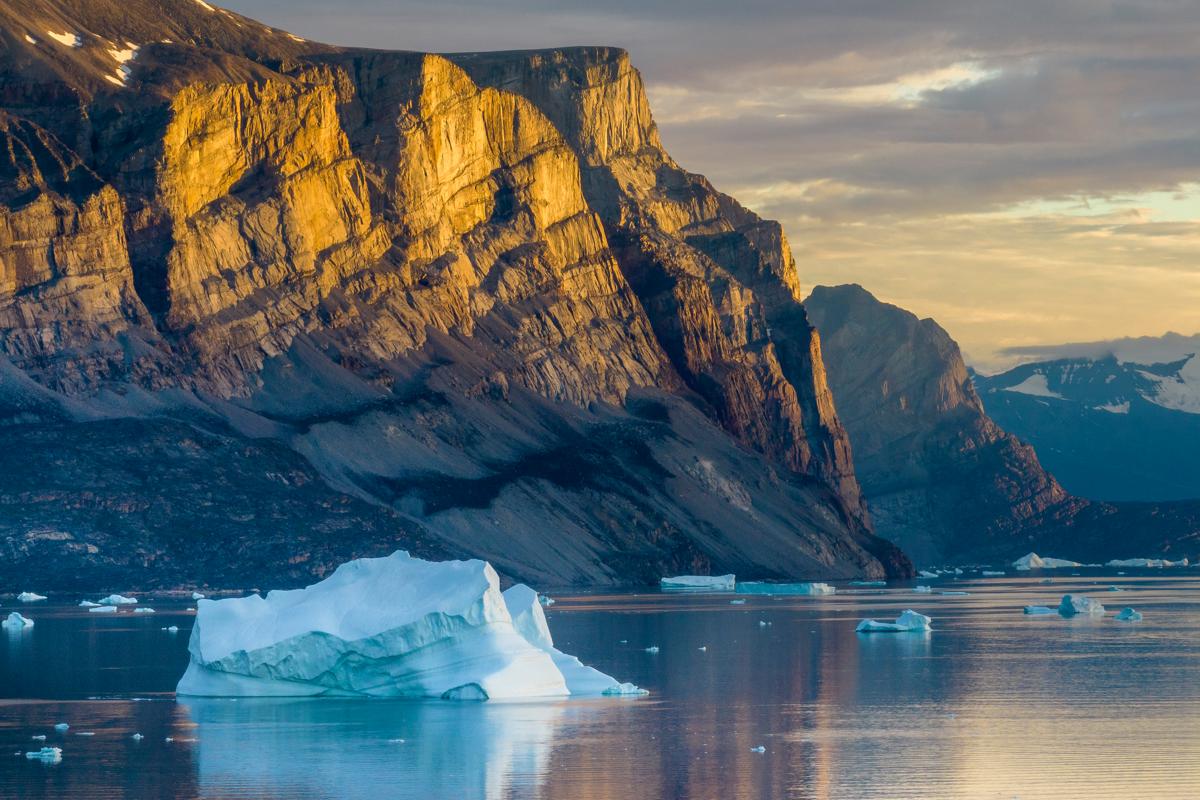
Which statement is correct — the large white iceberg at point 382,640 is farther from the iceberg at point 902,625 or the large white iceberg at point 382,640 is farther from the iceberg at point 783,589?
the iceberg at point 783,589

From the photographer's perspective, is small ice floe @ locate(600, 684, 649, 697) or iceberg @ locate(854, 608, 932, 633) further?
iceberg @ locate(854, 608, 932, 633)

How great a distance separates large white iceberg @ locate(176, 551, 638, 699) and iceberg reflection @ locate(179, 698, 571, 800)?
849 mm

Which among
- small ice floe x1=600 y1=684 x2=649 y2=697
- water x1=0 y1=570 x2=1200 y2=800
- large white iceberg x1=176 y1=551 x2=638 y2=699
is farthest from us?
small ice floe x1=600 y1=684 x2=649 y2=697

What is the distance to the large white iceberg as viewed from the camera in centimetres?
7069

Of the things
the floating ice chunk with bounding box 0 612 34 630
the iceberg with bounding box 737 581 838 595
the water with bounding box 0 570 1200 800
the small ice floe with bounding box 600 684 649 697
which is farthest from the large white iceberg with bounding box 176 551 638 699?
the iceberg with bounding box 737 581 838 595

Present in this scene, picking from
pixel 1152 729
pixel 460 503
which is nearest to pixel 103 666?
pixel 1152 729

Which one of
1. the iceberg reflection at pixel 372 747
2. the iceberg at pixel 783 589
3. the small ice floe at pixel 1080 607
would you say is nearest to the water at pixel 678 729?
the iceberg reflection at pixel 372 747

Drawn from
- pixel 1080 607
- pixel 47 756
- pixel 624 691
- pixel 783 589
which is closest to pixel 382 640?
pixel 624 691

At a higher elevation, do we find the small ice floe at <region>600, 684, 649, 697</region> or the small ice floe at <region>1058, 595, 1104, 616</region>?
the small ice floe at <region>1058, 595, 1104, 616</region>

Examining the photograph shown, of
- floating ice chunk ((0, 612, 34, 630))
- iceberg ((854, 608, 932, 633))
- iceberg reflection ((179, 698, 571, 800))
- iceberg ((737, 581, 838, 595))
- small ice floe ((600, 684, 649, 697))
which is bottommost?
iceberg reflection ((179, 698, 571, 800))

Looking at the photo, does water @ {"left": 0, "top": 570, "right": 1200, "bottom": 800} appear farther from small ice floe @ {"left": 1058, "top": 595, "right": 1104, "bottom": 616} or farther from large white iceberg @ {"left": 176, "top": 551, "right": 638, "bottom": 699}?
small ice floe @ {"left": 1058, "top": 595, "right": 1104, "bottom": 616}

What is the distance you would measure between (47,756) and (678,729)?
66.0 ft

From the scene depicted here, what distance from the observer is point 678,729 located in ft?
222

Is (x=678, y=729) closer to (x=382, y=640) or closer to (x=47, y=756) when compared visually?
(x=382, y=640)
